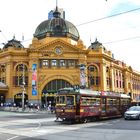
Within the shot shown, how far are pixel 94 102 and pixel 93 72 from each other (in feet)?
153

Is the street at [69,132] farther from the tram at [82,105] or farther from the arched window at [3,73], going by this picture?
the arched window at [3,73]

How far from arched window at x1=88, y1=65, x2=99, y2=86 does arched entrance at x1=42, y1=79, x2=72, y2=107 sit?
645 cm

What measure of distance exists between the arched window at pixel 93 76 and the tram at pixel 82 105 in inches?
1661

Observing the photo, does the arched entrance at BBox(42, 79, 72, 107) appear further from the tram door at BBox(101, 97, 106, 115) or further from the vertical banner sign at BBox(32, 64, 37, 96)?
the tram door at BBox(101, 97, 106, 115)

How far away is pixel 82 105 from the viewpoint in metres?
28.8

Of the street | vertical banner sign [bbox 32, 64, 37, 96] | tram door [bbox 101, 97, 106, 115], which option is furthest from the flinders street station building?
the street

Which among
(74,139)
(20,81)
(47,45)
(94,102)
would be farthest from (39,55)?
(74,139)

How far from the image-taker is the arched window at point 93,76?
7725 centimetres

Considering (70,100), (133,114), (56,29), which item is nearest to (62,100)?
(70,100)

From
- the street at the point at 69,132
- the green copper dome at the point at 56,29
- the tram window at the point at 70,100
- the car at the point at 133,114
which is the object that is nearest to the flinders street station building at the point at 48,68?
the green copper dome at the point at 56,29

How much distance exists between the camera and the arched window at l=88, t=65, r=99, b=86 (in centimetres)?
7725

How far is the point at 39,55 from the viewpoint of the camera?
7281 cm

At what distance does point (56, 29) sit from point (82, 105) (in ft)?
175

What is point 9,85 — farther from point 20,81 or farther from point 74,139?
point 74,139
